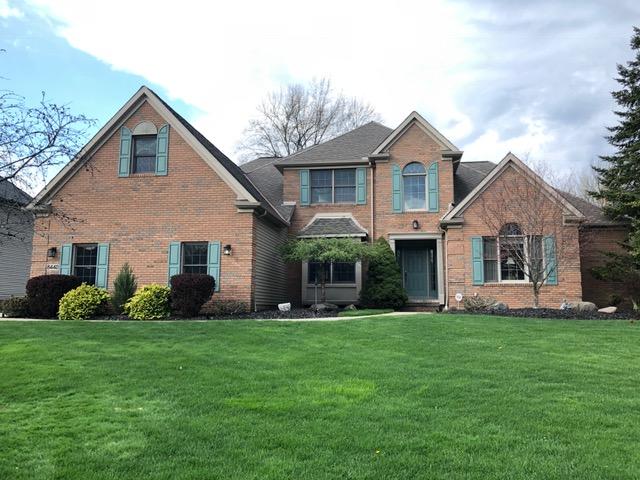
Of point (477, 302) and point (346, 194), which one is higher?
point (346, 194)

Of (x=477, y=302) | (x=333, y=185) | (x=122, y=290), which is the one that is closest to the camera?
(x=122, y=290)

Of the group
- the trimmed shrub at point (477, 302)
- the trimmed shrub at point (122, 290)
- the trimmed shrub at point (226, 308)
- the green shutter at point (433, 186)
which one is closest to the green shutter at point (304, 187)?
the green shutter at point (433, 186)

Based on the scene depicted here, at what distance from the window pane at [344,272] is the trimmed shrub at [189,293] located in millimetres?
5836

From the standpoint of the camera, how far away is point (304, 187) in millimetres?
20406

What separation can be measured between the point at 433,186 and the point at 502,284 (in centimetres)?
432

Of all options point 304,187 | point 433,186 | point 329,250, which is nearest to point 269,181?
point 304,187

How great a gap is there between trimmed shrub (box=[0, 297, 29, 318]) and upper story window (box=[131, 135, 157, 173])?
514cm

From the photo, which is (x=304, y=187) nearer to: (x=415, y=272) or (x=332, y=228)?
(x=332, y=228)

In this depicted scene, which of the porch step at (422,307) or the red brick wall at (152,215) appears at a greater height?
the red brick wall at (152,215)

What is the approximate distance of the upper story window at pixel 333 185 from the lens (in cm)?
2030

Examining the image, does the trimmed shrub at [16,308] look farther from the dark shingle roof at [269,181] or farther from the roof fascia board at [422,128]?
the roof fascia board at [422,128]

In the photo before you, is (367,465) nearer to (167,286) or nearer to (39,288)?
(167,286)

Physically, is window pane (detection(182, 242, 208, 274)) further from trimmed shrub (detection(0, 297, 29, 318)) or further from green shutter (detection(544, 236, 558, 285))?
green shutter (detection(544, 236, 558, 285))

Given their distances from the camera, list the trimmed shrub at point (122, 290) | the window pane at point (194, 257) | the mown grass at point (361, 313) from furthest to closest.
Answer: the window pane at point (194, 257) < the trimmed shrub at point (122, 290) < the mown grass at point (361, 313)
